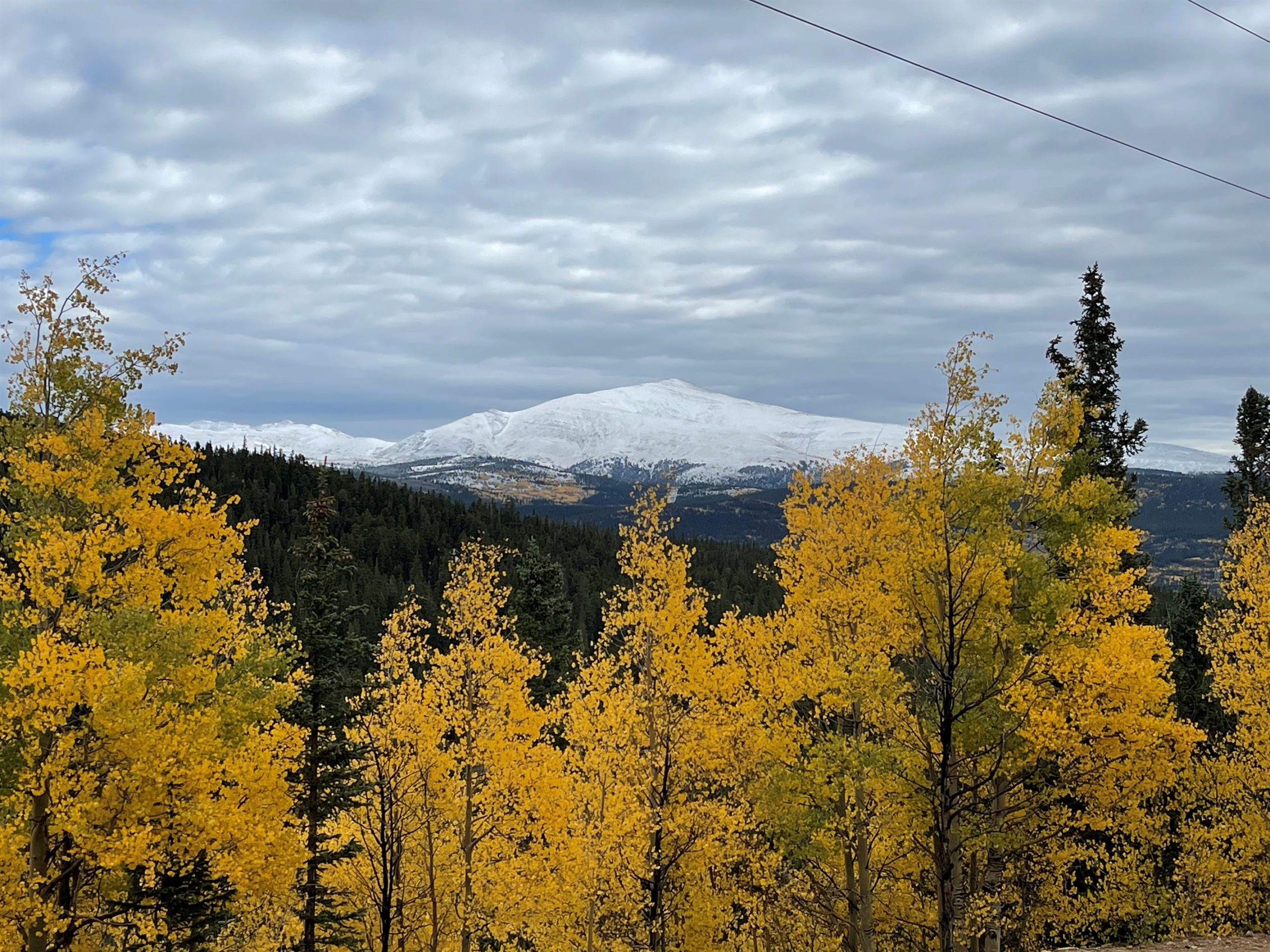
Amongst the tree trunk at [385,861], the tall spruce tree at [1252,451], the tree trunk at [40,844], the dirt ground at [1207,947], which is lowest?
the dirt ground at [1207,947]

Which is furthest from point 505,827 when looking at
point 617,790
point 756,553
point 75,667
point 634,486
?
point 756,553

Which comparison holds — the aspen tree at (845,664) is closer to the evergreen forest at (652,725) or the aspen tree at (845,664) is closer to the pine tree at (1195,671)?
the evergreen forest at (652,725)

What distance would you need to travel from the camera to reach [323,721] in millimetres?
25594

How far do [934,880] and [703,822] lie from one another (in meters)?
6.03

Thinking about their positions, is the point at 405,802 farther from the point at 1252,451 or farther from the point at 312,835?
the point at 1252,451

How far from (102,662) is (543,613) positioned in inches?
1497

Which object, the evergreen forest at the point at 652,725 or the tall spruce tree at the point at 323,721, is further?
the tall spruce tree at the point at 323,721

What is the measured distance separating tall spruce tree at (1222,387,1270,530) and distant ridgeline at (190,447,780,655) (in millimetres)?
67909

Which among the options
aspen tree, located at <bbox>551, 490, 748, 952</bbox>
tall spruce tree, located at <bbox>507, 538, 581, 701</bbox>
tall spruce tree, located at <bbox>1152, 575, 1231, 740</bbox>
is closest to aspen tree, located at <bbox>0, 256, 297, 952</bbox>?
aspen tree, located at <bbox>551, 490, 748, 952</bbox>

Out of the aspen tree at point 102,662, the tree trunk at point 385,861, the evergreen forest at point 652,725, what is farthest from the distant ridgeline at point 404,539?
the aspen tree at point 102,662

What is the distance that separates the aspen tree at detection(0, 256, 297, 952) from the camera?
13.0 metres

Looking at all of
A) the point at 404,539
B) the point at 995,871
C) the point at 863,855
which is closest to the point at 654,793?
the point at 863,855

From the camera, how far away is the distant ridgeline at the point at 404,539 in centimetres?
11894

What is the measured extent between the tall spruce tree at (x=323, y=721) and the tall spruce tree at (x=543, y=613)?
19466 mm
